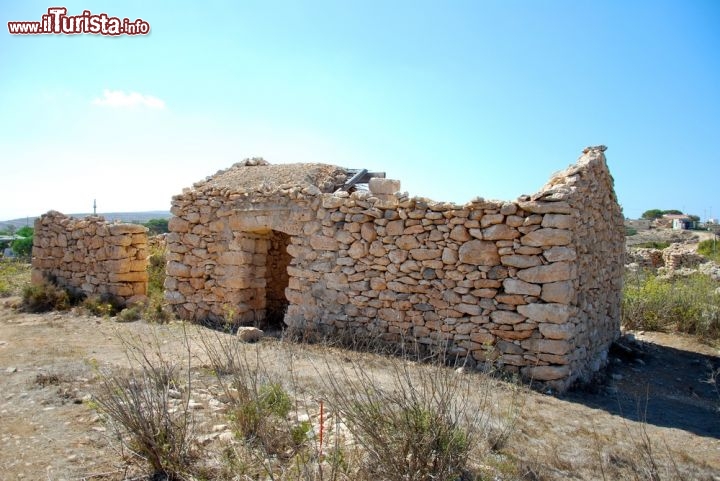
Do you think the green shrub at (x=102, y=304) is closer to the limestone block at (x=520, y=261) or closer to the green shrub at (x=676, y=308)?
the limestone block at (x=520, y=261)

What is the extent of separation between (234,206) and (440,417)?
6.11 m

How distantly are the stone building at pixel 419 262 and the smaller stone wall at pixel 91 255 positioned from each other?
1605 millimetres

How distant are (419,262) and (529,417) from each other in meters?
2.55

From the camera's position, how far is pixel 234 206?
8273 millimetres

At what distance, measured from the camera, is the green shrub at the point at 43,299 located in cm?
977

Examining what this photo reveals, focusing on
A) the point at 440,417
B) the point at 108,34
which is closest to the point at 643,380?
the point at 440,417

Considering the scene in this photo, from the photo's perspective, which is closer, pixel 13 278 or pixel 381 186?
pixel 381 186

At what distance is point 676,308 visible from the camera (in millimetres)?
9430

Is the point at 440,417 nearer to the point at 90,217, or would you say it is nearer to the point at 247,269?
the point at 247,269

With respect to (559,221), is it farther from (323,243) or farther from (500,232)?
(323,243)

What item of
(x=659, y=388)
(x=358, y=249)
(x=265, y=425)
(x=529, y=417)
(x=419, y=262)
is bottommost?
(x=659, y=388)

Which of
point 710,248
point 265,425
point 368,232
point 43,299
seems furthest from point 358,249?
point 710,248

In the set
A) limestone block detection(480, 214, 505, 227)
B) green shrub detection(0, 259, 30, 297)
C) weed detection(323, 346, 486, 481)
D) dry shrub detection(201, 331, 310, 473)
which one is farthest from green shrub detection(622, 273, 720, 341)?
green shrub detection(0, 259, 30, 297)

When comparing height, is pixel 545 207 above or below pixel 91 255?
above
